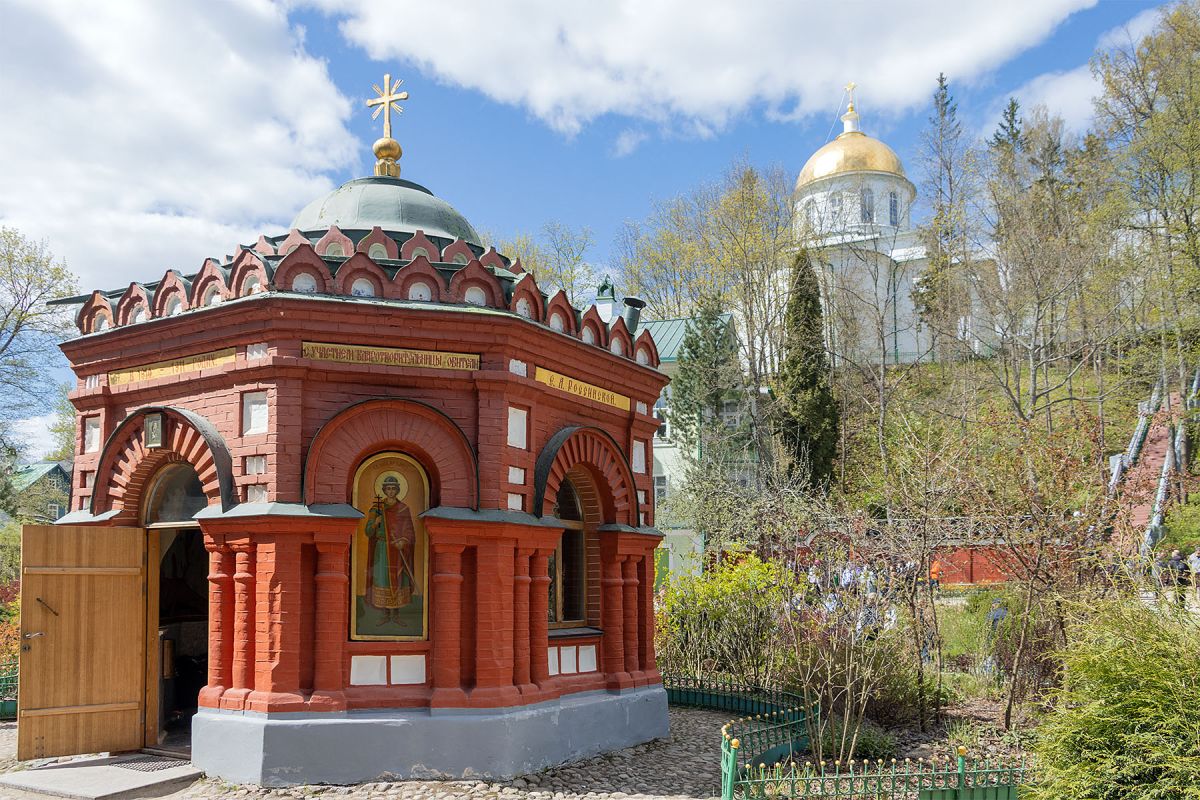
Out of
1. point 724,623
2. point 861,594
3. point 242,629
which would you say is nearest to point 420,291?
point 242,629

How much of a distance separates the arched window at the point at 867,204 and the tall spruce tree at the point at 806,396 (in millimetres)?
14264

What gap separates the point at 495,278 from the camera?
407 inches

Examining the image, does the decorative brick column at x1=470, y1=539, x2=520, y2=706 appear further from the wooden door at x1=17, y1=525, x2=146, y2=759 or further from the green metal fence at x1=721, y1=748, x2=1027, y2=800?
the wooden door at x1=17, y1=525, x2=146, y2=759

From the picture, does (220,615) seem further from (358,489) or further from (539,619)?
(539,619)

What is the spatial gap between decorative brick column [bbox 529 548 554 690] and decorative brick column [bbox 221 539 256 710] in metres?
2.72

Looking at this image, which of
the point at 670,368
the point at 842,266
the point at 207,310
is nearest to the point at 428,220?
the point at 207,310

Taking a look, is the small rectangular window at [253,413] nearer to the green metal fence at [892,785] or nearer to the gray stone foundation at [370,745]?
the gray stone foundation at [370,745]

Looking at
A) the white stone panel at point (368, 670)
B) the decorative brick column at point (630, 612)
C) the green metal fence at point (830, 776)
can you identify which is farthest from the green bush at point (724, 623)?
the white stone panel at point (368, 670)

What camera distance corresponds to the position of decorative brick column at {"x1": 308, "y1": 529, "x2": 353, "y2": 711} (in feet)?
30.3

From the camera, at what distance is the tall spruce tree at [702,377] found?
99.9ft

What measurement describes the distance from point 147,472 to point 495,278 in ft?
13.9

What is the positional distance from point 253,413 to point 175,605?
12.5ft

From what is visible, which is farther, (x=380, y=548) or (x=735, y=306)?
(x=735, y=306)

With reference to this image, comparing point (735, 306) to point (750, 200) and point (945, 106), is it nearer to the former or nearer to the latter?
point (750, 200)
